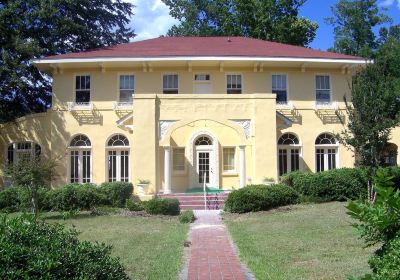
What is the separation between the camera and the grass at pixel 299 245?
8679 millimetres

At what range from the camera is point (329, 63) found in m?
26.9

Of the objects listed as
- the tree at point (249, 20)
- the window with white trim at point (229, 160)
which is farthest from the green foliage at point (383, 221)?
the tree at point (249, 20)

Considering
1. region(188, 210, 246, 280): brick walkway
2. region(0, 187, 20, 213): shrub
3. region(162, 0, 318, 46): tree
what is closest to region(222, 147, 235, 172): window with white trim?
region(188, 210, 246, 280): brick walkway

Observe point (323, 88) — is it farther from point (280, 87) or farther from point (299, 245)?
point (299, 245)

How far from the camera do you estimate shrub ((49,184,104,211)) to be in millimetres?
19141

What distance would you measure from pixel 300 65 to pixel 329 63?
4.94ft

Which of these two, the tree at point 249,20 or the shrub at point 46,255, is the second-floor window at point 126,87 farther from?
the shrub at point 46,255

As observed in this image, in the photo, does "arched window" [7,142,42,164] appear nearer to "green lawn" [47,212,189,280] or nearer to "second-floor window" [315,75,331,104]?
"green lawn" [47,212,189,280]

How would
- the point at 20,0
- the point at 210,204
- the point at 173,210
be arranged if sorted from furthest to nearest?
the point at 20,0 < the point at 210,204 < the point at 173,210

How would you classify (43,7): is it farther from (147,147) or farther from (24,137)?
(147,147)

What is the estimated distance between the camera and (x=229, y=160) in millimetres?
24844

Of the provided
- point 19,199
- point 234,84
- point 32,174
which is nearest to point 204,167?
point 234,84

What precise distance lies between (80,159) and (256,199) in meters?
11.6

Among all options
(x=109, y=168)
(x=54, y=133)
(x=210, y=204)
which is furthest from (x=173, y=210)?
(x=54, y=133)
